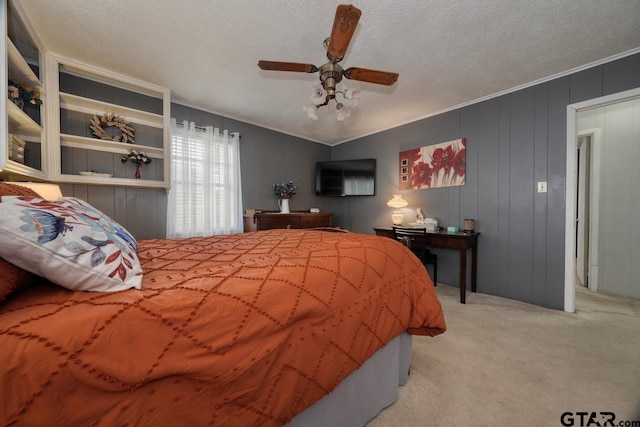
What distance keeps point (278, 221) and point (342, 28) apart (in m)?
2.65

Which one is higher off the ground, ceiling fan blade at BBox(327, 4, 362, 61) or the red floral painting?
ceiling fan blade at BBox(327, 4, 362, 61)

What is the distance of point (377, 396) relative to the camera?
1224 mm

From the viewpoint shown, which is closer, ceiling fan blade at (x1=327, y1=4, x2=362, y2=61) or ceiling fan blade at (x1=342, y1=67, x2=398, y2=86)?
ceiling fan blade at (x1=327, y1=4, x2=362, y2=61)

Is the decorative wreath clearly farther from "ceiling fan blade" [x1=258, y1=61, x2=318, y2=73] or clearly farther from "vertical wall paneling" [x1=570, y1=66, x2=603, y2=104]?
"vertical wall paneling" [x1=570, y1=66, x2=603, y2=104]

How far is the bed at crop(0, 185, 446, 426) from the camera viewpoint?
46 cm

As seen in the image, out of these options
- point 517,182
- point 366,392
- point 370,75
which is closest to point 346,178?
point 517,182

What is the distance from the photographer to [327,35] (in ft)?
6.32

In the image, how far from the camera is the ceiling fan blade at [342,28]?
1246 millimetres

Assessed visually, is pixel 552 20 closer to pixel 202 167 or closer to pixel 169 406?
pixel 169 406

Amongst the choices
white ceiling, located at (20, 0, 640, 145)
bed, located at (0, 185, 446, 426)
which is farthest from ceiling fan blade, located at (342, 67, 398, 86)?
bed, located at (0, 185, 446, 426)

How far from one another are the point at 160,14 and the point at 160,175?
177 centimetres

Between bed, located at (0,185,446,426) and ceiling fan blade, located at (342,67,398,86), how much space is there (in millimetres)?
1400

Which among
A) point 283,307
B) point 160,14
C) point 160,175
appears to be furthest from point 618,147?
point 160,175

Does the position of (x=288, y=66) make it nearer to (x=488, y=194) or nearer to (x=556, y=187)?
(x=488, y=194)
